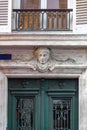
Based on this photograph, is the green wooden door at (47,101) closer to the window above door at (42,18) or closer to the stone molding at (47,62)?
the stone molding at (47,62)

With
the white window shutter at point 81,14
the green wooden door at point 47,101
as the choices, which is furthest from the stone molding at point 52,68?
the white window shutter at point 81,14

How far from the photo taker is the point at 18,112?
35.0 feet

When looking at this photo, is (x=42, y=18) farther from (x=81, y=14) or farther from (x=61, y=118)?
(x=61, y=118)

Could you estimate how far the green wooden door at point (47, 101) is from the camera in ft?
34.7

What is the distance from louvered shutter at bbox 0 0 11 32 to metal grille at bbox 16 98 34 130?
1.63 m

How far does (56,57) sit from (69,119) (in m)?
1.39

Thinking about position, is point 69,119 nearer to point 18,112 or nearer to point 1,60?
point 18,112

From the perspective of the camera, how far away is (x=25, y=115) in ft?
35.0

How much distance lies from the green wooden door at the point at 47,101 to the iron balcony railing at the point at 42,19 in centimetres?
114

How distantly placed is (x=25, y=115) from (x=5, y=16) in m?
2.18

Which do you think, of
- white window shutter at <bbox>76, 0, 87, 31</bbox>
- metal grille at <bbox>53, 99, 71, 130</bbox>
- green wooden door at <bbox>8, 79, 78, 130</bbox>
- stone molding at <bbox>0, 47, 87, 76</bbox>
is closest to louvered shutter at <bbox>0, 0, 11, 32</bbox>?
stone molding at <bbox>0, 47, 87, 76</bbox>

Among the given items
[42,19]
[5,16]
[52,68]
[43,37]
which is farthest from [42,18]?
Result: [52,68]

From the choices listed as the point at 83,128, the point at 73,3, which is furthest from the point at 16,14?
the point at 83,128

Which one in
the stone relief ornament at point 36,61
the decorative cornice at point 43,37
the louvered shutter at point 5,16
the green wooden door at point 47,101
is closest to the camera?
the decorative cornice at point 43,37
